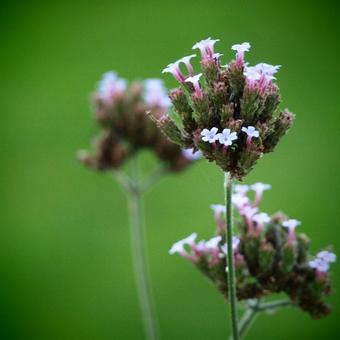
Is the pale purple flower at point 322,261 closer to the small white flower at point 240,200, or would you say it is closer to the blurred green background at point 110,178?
the small white flower at point 240,200

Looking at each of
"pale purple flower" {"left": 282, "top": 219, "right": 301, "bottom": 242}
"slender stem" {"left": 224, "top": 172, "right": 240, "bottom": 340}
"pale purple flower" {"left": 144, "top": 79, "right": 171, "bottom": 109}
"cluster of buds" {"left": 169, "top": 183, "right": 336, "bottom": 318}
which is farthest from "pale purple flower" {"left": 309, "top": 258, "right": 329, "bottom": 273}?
"pale purple flower" {"left": 144, "top": 79, "right": 171, "bottom": 109}

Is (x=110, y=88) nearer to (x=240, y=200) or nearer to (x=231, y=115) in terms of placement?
(x=240, y=200)

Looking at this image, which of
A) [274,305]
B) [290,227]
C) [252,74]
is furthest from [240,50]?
[274,305]

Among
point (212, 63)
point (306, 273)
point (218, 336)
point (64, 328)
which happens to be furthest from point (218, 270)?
point (64, 328)

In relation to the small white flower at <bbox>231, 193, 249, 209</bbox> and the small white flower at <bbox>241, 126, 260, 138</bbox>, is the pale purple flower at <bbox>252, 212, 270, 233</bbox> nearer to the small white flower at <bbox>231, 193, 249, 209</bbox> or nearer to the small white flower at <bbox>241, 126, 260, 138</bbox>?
the small white flower at <bbox>231, 193, 249, 209</bbox>

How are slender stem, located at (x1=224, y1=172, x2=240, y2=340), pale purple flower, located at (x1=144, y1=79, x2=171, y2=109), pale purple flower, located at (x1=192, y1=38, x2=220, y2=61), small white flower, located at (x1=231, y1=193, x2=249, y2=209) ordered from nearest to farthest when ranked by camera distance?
1. slender stem, located at (x1=224, y1=172, x2=240, y2=340)
2. pale purple flower, located at (x1=192, y1=38, x2=220, y2=61)
3. small white flower, located at (x1=231, y1=193, x2=249, y2=209)
4. pale purple flower, located at (x1=144, y1=79, x2=171, y2=109)
